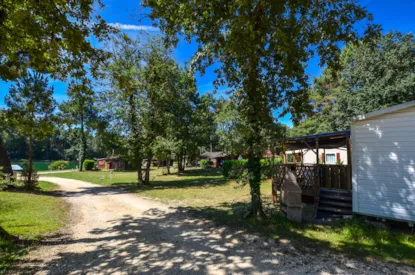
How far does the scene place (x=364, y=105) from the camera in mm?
16781

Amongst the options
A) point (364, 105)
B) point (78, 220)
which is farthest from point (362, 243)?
point (364, 105)

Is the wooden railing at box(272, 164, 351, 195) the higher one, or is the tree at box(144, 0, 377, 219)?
the tree at box(144, 0, 377, 219)

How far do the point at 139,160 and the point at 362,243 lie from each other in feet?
42.4

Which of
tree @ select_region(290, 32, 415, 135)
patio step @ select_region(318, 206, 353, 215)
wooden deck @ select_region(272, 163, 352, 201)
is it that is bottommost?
patio step @ select_region(318, 206, 353, 215)

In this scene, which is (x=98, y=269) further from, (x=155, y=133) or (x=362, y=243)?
(x=155, y=133)

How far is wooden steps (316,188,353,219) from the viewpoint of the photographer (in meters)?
7.73

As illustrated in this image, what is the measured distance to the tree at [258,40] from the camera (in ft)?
17.4

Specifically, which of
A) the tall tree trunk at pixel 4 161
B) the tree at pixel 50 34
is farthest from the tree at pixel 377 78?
the tall tree trunk at pixel 4 161

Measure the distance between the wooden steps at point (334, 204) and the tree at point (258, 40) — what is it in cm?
284

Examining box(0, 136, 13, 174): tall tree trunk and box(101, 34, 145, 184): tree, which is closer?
box(0, 136, 13, 174): tall tree trunk

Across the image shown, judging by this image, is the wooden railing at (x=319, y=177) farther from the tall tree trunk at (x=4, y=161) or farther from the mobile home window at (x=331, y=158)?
the tall tree trunk at (x=4, y=161)

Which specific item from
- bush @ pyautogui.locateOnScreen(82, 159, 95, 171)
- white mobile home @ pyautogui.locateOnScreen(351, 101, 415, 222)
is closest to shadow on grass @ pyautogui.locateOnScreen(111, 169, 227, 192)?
white mobile home @ pyautogui.locateOnScreen(351, 101, 415, 222)

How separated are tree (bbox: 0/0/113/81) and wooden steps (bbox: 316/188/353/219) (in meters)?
8.40

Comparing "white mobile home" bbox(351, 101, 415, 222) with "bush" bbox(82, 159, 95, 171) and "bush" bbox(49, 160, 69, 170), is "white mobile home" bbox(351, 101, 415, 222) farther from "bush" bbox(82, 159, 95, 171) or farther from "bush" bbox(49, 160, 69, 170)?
"bush" bbox(49, 160, 69, 170)
